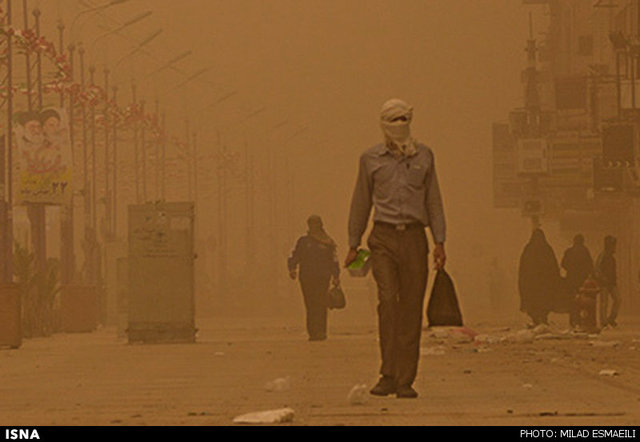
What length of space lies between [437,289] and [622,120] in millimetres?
35733

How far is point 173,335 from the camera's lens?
33.9 metres

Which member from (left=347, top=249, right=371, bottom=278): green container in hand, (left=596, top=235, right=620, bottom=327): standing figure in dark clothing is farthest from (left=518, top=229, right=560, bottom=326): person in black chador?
(left=347, top=249, right=371, bottom=278): green container in hand

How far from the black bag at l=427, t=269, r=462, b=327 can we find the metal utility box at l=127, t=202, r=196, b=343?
17400 mm

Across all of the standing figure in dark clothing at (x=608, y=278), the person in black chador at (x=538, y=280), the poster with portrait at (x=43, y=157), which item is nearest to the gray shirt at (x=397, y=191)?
the person in black chador at (x=538, y=280)

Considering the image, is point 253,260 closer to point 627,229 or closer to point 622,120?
point 627,229

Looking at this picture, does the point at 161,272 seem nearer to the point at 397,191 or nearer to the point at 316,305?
the point at 316,305

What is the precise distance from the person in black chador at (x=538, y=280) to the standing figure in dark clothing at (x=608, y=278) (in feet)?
8.98

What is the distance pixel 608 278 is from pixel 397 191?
26336 mm

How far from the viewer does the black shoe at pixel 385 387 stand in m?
16.7

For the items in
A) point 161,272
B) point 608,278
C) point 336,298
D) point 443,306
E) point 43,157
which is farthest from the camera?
point 608,278

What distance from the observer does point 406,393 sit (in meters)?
16.5

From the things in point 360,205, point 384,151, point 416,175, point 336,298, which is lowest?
point 336,298

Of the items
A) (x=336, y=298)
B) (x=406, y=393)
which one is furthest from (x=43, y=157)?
(x=406, y=393)
